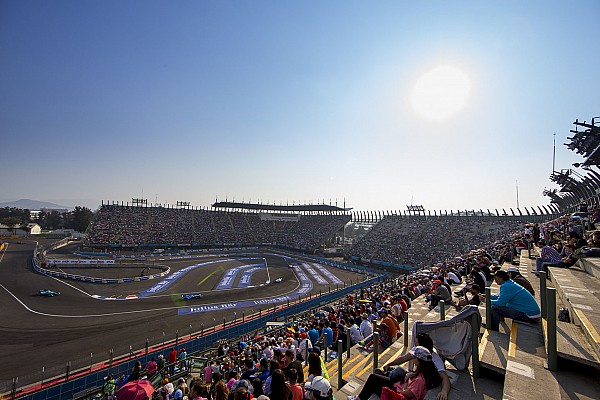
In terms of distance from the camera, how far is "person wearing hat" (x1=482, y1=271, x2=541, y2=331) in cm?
510

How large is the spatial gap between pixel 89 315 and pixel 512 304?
26242 mm

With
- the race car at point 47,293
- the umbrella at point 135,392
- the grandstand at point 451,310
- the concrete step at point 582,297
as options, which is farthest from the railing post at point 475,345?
the race car at point 47,293

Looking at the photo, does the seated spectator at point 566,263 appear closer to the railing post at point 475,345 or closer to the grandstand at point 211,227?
the railing post at point 475,345

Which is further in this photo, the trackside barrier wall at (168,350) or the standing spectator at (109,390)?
the trackside barrier wall at (168,350)

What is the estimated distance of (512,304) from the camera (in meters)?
5.26

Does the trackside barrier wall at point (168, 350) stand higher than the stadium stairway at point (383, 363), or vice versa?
the stadium stairway at point (383, 363)

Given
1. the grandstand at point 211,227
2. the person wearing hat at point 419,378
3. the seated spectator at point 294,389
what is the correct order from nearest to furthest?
the person wearing hat at point 419,378 → the seated spectator at point 294,389 → the grandstand at point 211,227

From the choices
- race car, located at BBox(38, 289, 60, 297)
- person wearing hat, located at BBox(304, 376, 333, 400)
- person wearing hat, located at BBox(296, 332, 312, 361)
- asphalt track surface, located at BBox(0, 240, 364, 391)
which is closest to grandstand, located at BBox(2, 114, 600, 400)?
person wearing hat, located at BBox(296, 332, 312, 361)

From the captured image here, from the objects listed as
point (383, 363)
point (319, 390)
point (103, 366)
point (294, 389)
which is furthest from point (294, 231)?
point (319, 390)

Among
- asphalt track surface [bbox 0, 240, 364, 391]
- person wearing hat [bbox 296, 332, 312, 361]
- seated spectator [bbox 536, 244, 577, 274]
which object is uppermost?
seated spectator [bbox 536, 244, 577, 274]

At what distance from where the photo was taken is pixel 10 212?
332ft

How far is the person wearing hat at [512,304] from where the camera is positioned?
5098mm

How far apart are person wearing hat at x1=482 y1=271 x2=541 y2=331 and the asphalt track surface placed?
18.1 meters

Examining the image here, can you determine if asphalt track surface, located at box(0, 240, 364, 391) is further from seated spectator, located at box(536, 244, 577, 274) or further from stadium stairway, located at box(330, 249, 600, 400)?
seated spectator, located at box(536, 244, 577, 274)
